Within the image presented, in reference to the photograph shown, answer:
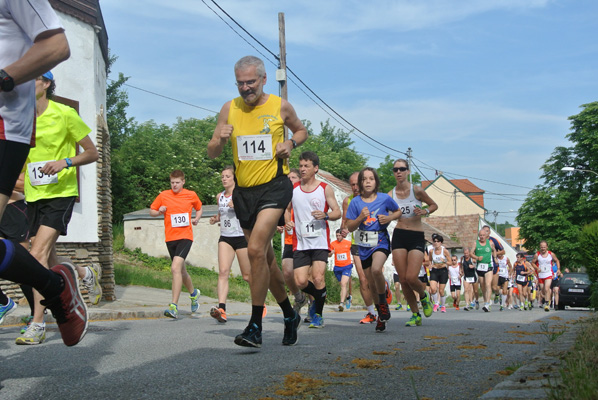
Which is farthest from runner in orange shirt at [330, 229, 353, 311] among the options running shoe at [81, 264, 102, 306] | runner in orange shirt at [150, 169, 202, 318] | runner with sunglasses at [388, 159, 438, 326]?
runner with sunglasses at [388, 159, 438, 326]

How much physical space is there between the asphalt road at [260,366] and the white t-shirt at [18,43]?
1345 mm

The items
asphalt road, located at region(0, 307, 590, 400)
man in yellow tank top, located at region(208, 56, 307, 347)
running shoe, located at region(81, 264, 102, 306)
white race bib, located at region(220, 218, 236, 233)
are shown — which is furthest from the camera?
white race bib, located at region(220, 218, 236, 233)

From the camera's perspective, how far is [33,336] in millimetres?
6391

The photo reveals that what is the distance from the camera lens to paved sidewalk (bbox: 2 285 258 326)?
34.9 feet

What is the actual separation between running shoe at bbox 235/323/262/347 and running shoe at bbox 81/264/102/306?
11.2ft

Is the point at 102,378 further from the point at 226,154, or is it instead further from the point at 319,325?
the point at 226,154

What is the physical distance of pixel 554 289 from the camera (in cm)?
2666

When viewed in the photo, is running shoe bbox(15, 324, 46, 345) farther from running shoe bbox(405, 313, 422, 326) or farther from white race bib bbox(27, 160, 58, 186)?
running shoe bbox(405, 313, 422, 326)

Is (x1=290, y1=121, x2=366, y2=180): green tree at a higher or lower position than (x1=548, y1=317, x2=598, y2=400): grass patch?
higher

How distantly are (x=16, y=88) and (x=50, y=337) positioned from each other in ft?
13.3

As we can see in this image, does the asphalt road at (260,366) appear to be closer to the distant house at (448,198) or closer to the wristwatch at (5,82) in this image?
the wristwatch at (5,82)

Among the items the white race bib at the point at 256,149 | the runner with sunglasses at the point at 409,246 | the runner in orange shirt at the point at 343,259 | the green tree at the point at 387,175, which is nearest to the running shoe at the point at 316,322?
the runner with sunglasses at the point at 409,246

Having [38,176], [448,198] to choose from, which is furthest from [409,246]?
[448,198]

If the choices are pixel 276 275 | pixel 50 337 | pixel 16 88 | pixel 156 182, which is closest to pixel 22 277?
pixel 16 88
